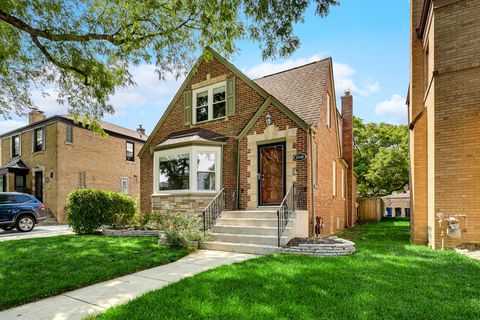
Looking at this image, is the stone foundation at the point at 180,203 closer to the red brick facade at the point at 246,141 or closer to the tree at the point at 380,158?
the red brick facade at the point at 246,141

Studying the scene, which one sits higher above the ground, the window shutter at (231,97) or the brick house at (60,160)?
the window shutter at (231,97)

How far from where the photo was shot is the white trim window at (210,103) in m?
12.2

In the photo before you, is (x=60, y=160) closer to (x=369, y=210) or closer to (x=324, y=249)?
(x=324, y=249)

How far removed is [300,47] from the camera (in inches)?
296

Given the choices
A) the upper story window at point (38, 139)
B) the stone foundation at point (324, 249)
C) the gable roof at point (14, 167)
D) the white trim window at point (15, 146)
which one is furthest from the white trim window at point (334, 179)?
the white trim window at point (15, 146)

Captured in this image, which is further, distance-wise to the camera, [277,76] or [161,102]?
[161,102]

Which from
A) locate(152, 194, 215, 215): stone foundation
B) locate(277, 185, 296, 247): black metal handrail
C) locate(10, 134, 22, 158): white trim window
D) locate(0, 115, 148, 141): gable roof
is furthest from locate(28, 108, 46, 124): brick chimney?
locate(277, 185, 296, 247): black metal handrail

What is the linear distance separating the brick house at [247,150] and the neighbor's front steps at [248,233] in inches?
1.3

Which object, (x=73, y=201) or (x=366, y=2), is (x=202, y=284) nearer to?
(x=366, y=2)

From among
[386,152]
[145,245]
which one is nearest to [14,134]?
[145,245]

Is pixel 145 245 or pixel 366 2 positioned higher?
pixel 366 2

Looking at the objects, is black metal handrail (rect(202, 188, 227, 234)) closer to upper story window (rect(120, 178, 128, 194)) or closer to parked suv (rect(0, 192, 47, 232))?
parked suv (rect(0, 192, 47, 232))

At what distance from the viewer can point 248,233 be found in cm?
869

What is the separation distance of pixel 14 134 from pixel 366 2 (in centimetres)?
2607
